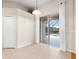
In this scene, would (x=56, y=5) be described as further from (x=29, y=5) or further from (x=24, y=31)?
(x=24, y=31)

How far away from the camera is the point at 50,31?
16.2ft

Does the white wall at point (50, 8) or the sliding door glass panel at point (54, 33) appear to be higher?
the white wall at point (50, 8)

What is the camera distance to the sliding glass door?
4594 millimetres

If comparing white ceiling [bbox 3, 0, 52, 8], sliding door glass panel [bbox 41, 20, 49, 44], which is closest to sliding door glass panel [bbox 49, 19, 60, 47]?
sliding door glass panel [bbox 41, 20, 49, 44]

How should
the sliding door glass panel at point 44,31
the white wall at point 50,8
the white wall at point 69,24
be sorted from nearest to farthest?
the white wall at point 69,24, the white wall at point 50,8, the sliding door glass panel at point 44,31

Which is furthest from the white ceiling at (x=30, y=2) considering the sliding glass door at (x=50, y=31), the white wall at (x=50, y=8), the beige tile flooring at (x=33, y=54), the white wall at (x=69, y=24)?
the beige tile flooring at (x=33, y=54)

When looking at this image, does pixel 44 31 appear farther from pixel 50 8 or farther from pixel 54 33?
pixel 50 8

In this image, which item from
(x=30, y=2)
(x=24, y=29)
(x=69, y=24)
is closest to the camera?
(x=69, y=24)

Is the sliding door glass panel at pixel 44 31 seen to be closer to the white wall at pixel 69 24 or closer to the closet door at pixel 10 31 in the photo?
the white wall at pixel 69 24

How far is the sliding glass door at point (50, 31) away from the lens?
4594 mm

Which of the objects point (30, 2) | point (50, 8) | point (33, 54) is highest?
point (30, 2)

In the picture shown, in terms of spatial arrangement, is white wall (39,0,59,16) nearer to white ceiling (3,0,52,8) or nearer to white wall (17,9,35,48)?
white ceiling (3,0,52,8)

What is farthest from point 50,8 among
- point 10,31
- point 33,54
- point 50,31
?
point 33,54

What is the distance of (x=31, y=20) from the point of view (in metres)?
4.95
